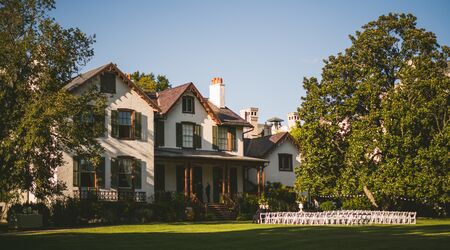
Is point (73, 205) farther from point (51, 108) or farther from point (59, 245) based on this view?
point (59, 245)

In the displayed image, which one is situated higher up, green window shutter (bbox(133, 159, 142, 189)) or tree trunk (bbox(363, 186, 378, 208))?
green window shutter (bbox(133, 159, 142, 189))

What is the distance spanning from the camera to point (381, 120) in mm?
41969

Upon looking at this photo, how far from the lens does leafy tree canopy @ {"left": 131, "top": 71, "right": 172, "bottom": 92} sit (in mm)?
64387

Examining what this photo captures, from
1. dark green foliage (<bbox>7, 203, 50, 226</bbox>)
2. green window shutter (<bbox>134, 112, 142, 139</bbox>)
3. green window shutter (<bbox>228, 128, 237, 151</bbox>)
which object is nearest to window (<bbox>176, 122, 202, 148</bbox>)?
green window shutter (<bbox>228, 128, 237, 151</bbox>)

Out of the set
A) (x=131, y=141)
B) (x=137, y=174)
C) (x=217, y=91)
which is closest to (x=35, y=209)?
(x=137, y=174)

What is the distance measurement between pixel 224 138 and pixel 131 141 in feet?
29.0

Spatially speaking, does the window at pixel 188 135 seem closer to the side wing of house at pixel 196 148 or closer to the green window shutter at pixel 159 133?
the side wing of house at pixel 196 148

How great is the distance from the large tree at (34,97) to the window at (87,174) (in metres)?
7.63

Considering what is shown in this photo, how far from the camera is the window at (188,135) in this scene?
4609 cm

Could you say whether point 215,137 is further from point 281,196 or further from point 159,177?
point 281,196

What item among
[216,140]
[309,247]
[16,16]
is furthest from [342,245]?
[216,140]

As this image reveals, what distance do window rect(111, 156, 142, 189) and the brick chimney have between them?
39.9ft

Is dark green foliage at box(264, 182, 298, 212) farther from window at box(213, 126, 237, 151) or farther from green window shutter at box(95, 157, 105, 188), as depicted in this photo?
green window shutter at box(95, 157, 105, 188)

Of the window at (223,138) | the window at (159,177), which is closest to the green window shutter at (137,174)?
the window at (159,177)
